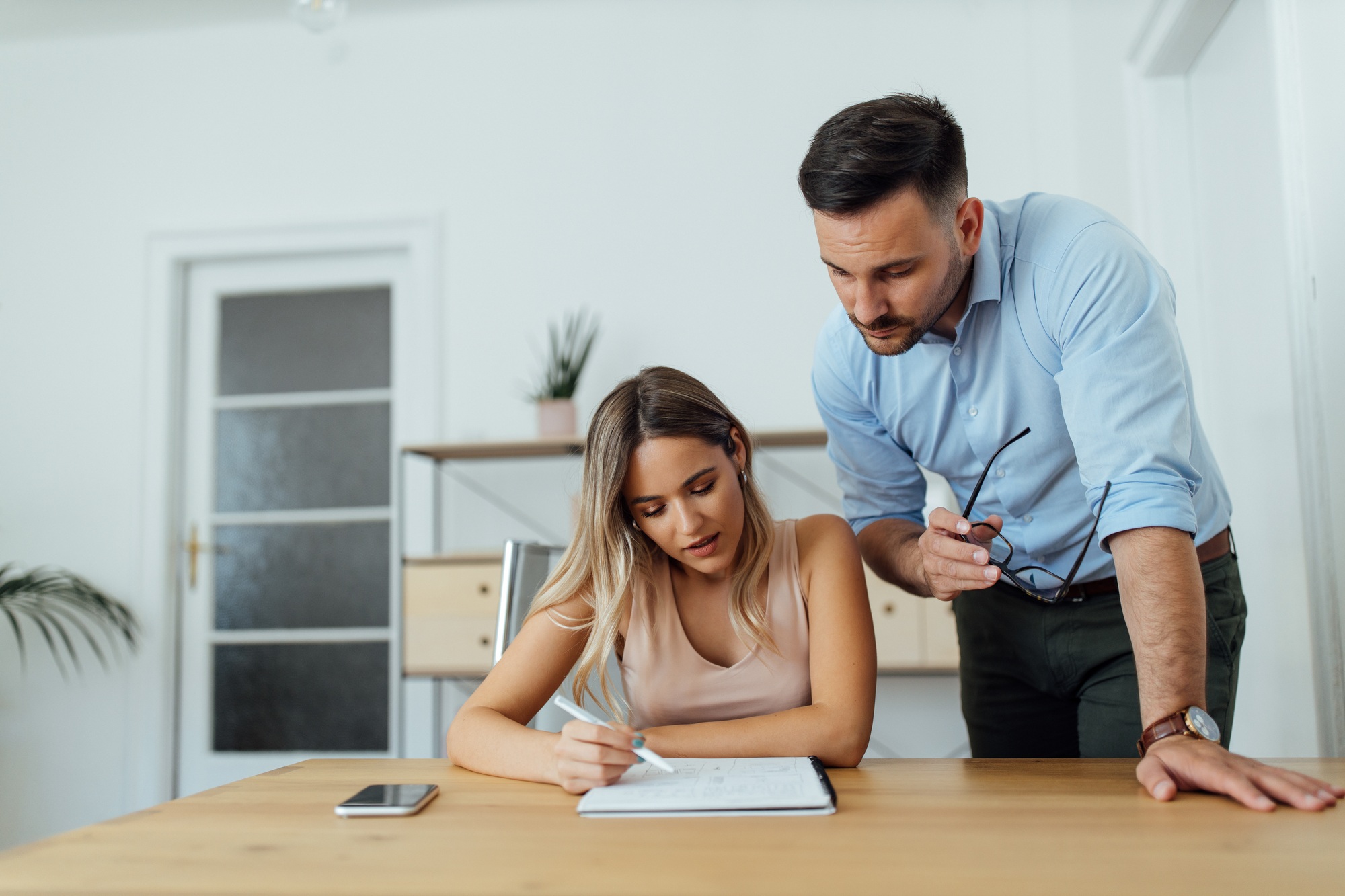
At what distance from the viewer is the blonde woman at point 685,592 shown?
1.29m

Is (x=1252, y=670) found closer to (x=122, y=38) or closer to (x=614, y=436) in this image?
(x=614, y=436)

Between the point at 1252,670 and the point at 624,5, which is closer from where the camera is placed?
the point at 1252,670

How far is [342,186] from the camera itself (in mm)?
3277

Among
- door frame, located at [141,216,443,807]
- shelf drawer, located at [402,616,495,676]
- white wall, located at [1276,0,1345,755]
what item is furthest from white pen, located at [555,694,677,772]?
door frame, located at [141,216,443,807]

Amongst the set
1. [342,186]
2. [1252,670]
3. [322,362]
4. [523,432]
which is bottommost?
[1252,670]

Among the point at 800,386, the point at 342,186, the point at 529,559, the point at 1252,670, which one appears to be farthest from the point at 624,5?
the point at 1252,670

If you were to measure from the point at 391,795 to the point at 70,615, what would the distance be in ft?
9.33

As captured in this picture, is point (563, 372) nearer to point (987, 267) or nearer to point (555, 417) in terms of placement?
point (555, 417)

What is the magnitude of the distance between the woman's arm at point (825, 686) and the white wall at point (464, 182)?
5.34 ft

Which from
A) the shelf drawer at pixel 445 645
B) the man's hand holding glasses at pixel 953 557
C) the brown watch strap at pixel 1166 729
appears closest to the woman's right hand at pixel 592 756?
the man's hand holding glasses at pixel 953 557

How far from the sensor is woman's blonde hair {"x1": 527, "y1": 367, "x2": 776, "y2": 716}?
4.37 ft

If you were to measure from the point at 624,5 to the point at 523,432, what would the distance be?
57.6 inches

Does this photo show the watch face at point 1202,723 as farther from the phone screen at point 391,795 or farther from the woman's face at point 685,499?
the phone screen at point 391,795

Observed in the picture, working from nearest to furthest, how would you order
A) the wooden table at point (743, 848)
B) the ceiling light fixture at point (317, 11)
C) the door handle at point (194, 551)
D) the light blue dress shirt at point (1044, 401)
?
the wooden table at point (743, 848) < the light blue dress shirt at point (1044, 401) < the ceiling light fixture at point (317, 11) < the door handle at point (194, 551)
